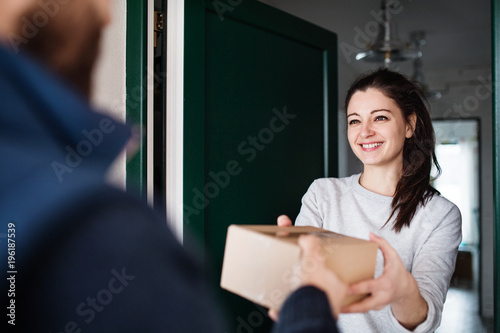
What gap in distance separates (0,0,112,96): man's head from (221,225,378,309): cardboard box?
0.75m

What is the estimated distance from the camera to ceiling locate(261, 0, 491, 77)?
3589 millimetres

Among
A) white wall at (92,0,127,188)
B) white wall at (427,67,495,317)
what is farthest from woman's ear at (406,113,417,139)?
white wall at (427,67,495,317)

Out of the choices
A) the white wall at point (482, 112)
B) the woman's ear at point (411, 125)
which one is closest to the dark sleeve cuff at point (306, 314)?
the woman's ear at point (411, 125)

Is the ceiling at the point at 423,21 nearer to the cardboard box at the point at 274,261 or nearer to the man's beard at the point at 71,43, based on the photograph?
the man's beard at the point at 71,43

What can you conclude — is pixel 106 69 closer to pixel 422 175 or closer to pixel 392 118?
pixel 392 118

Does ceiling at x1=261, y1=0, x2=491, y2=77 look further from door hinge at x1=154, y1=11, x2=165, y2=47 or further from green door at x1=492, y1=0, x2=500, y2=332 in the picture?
green door at x1=492, y1=0, x2=500, y2=332

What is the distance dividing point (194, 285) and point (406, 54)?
218cm

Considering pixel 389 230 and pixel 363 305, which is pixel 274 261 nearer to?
pixel 363 305

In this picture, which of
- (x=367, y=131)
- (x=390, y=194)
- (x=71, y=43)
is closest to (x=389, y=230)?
(x=390, y=194)

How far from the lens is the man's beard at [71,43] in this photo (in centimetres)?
124

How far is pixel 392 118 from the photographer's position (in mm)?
1549

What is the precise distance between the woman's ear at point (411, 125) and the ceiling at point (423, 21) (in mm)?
1798

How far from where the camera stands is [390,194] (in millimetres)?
1594

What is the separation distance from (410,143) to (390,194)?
214 mm
